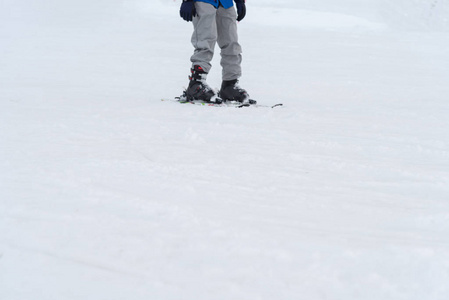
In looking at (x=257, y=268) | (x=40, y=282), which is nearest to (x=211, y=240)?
(x=257, y=268)

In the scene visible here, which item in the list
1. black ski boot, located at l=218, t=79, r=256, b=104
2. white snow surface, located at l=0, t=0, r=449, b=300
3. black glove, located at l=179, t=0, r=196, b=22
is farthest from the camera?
black ski boot, located at l=218, t=79, r=256, b=104

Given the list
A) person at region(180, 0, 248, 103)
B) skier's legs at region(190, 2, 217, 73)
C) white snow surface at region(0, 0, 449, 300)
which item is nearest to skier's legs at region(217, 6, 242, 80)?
person at region(180, 0, 248, 103)

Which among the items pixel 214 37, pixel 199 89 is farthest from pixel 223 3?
pixel 199 89

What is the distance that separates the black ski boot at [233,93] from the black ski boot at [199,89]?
131mm

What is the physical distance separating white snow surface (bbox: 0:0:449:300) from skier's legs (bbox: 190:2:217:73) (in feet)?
1.64

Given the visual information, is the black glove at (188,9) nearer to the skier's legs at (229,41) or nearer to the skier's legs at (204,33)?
the skier's legs at (204,33)

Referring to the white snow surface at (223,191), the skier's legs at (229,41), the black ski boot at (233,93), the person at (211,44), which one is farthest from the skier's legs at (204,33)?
the white snow surface at (223,191)

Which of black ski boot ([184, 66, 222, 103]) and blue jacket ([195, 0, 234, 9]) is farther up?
blue jacket ([195, 0, 234, 9])

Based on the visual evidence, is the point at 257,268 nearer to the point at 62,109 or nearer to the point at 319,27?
the point at 62,109

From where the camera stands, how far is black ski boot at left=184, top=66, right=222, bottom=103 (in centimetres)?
364

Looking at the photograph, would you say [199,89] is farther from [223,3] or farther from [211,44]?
[223,3]

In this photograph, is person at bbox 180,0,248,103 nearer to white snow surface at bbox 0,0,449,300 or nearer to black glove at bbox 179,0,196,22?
black glove at bbox 179,0,196,22

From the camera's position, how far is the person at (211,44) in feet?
11.5

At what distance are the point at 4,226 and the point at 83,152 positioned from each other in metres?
0.78
